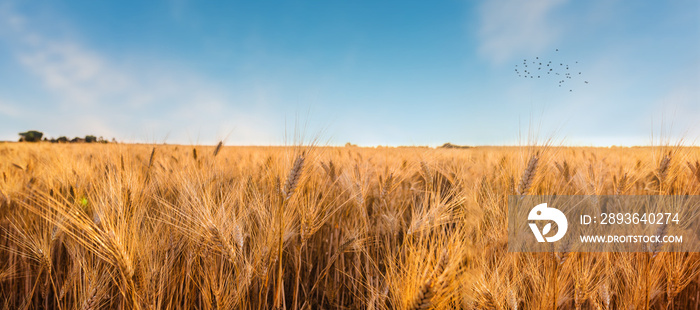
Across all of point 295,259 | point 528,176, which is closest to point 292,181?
point 295,259

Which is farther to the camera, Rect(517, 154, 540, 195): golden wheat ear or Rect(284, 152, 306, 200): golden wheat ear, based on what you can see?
Rect(517, 154, 540, 195): golden wheat ear

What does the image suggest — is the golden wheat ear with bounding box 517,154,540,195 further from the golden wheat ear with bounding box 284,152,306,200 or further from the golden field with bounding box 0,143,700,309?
the golden wheat ear with bounding box 284,152,306,200

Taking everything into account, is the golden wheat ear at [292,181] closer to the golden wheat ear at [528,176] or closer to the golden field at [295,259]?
the golden field at [295,259]

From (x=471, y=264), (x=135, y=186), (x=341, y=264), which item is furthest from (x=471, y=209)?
(x=135, y=186)

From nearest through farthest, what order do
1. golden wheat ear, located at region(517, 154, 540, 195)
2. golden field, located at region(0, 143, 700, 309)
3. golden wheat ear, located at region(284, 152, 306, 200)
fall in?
golden field, located at region(0, 143, 700, 309) → golden wheat ear, located at region(284, 152, 306, 200) → golden wheat ear, located at region(517, 154, 540, 195)

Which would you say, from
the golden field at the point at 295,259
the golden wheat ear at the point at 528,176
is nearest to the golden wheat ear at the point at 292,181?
the golden field at the point at 295,259

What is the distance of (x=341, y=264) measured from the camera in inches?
81.6

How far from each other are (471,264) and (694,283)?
184cm

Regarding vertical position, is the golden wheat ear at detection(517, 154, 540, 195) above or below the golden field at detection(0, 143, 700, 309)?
above

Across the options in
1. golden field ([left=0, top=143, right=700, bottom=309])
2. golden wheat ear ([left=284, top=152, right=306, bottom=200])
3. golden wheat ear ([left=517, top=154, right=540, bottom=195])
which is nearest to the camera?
golden field ([left=0, top=143, right=700, bottom=309])

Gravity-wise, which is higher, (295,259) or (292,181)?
(292,181)

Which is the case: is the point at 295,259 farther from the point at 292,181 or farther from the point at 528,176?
the point at 528,176

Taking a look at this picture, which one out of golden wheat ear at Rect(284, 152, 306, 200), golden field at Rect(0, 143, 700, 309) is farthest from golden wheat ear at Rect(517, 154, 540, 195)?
golden wheat ear at Rect(284, 152, 306, 200)

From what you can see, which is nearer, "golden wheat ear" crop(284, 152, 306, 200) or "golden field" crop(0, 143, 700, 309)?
"golden field" crop(0, 143, 700, 309)
